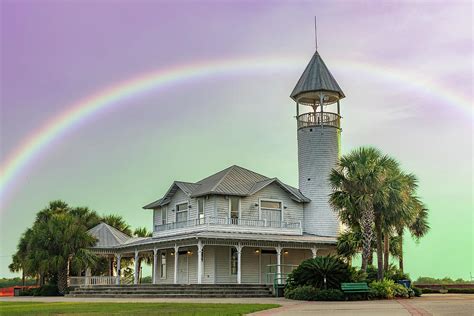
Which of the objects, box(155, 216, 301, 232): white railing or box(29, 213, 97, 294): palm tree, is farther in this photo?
box(29, 213, 97, 294): palm tree

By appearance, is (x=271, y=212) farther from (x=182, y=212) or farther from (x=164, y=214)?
(x=164, y=214)

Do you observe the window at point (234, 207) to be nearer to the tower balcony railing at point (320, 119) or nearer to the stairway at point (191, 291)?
the stairway at point (191, 291)

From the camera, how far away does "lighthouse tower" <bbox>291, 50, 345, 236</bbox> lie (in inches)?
1732

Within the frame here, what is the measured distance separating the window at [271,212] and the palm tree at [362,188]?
310 inches

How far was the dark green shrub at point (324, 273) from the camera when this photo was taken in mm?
28444

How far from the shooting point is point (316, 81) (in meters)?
46.9

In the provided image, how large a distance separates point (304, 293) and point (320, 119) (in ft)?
66.7

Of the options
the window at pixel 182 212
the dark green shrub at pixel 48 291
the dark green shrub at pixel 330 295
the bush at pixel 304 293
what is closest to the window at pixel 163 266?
the window at pixel 182 212

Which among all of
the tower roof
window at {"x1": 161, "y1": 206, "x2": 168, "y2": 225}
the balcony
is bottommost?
the balcony

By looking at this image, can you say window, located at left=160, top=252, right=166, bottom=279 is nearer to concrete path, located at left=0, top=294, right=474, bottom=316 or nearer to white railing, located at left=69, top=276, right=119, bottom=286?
white railing, located at left=69, top=276, right=119, bottom=286

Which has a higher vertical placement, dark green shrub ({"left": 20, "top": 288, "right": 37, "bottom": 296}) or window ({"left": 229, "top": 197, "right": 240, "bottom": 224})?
window ({"left": 229, "top": 197, "right": 240, "bottom": 224})

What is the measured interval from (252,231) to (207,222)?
3144 mm

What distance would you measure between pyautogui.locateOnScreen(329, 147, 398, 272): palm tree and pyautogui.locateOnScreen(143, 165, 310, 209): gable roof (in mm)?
8351

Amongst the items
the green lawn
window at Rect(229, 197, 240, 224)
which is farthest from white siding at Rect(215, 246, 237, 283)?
the green lawn
